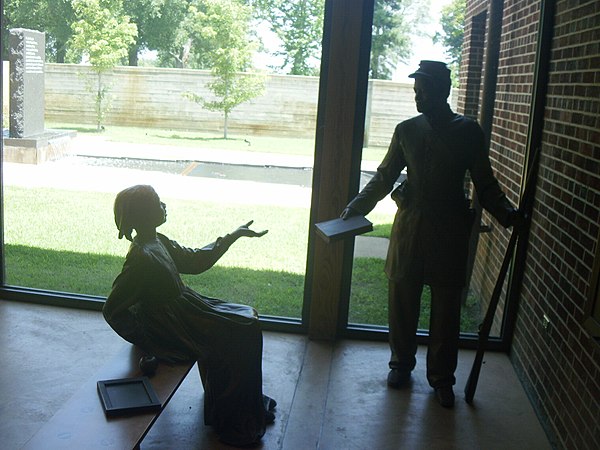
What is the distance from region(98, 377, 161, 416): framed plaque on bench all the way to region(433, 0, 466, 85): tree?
2613 mm

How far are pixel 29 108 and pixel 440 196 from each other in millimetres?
2841

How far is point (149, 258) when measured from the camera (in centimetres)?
331

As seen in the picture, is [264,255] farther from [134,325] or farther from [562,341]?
[562,341]

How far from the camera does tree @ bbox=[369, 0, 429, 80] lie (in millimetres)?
4582

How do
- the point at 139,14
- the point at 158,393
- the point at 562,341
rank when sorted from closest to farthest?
the point at 158,393 < the point at 562,341 < the point at 139,14

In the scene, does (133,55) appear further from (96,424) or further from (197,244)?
(96,424)

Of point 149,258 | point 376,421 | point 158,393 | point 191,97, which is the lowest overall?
point 376,421

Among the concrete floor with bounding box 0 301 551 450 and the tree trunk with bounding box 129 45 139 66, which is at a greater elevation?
the tree trunk with bounding box 129 45 139 66

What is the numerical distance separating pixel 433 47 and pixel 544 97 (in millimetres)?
710

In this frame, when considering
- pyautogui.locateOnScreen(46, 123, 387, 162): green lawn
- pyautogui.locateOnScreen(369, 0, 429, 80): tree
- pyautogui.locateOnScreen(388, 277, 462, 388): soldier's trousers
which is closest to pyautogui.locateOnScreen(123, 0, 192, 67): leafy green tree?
pyautogui.locateOnScreen(46, 123, 387, 162): green lawn

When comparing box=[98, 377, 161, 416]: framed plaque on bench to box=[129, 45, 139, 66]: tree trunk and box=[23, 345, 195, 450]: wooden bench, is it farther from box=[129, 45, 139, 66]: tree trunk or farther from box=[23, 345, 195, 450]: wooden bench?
box=[129, 45, 139, 66]: tree trunk

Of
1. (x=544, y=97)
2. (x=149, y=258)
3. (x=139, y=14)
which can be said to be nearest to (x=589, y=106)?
(x=544, y=97)

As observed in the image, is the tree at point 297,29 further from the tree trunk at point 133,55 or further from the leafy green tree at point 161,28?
the tree trunk at point 133,55

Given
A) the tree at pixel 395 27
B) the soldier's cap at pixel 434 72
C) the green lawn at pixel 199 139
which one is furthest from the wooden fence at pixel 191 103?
the soldier's cap at pixel 434 72
